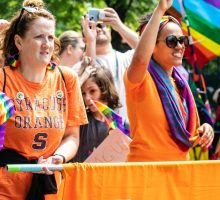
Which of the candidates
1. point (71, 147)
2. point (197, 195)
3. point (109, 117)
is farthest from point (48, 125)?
point (109, 117)

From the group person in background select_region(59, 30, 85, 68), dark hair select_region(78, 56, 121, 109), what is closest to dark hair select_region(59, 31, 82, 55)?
person in background select_region(59, 30, 85, 68)

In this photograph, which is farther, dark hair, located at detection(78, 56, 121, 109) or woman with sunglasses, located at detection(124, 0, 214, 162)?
dark hair, located at detection(78, 56, 121, 109)

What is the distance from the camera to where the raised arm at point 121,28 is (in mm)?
7078

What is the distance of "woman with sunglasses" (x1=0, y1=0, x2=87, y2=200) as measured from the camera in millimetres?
4602

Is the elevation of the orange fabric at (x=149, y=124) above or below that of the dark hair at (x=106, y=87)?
above

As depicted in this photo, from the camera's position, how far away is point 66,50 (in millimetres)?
8172

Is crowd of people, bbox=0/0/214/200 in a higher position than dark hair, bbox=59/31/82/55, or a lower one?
higher

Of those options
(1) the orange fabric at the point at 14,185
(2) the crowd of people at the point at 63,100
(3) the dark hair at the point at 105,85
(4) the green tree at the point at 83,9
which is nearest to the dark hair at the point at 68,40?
(3) the dark hair at the point at 105,85

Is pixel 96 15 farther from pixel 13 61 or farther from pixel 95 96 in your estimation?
Answer: pixel 13 61

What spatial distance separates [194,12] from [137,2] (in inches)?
213

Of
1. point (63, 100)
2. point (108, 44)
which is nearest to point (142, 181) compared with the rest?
point (63, 100)

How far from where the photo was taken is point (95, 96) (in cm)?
703

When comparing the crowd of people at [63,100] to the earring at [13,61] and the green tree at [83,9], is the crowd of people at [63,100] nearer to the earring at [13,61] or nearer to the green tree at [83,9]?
the earring at [13,61]

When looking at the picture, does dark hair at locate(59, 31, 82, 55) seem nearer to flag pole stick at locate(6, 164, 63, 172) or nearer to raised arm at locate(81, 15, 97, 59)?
raised arm at locate(81, 15, 97, 59)
